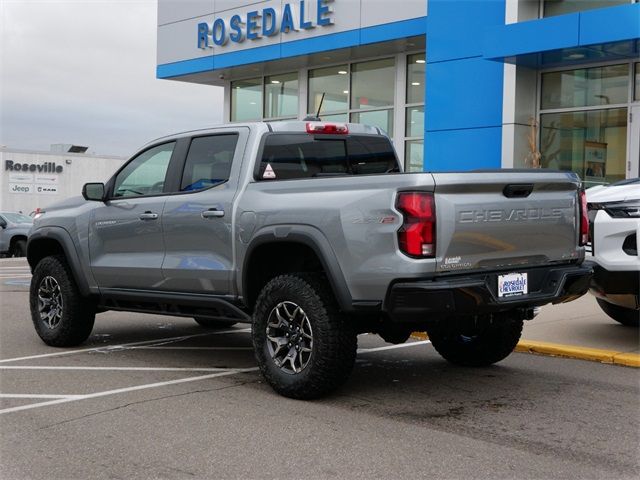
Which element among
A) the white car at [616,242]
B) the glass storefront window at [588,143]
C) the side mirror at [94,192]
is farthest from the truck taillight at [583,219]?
the glass storefront window at [588,143]

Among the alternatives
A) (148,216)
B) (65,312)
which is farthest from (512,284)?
(65,312)

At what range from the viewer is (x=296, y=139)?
21.7 ft

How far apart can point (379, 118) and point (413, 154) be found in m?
1.44

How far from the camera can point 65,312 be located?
7699 millimetres

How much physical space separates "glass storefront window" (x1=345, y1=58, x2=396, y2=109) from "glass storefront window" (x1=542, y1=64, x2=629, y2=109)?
4.79m

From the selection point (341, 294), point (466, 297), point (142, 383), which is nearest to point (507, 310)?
point (466, 297)

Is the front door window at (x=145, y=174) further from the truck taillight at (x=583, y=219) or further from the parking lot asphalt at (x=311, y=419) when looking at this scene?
the truck taillight at (x=583, y=219)

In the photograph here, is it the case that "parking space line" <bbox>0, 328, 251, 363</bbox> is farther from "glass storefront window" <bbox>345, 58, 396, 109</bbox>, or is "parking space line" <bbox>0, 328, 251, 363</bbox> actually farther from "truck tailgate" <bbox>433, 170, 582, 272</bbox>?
"glass storefront window" <bbox>345, 58, 396, 109</bbox>

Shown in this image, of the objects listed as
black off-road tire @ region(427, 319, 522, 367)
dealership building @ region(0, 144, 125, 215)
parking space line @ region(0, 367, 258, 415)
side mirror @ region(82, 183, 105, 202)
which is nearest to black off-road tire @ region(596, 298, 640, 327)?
black off-road tire @ region(427, 319, 522, 367)

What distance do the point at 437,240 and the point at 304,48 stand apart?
592 inches

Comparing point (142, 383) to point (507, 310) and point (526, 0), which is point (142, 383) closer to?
point (507, 310)

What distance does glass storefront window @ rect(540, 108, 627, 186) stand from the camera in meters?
14.3

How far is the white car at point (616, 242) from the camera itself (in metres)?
6.88

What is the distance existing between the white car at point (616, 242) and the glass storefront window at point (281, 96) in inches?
592
